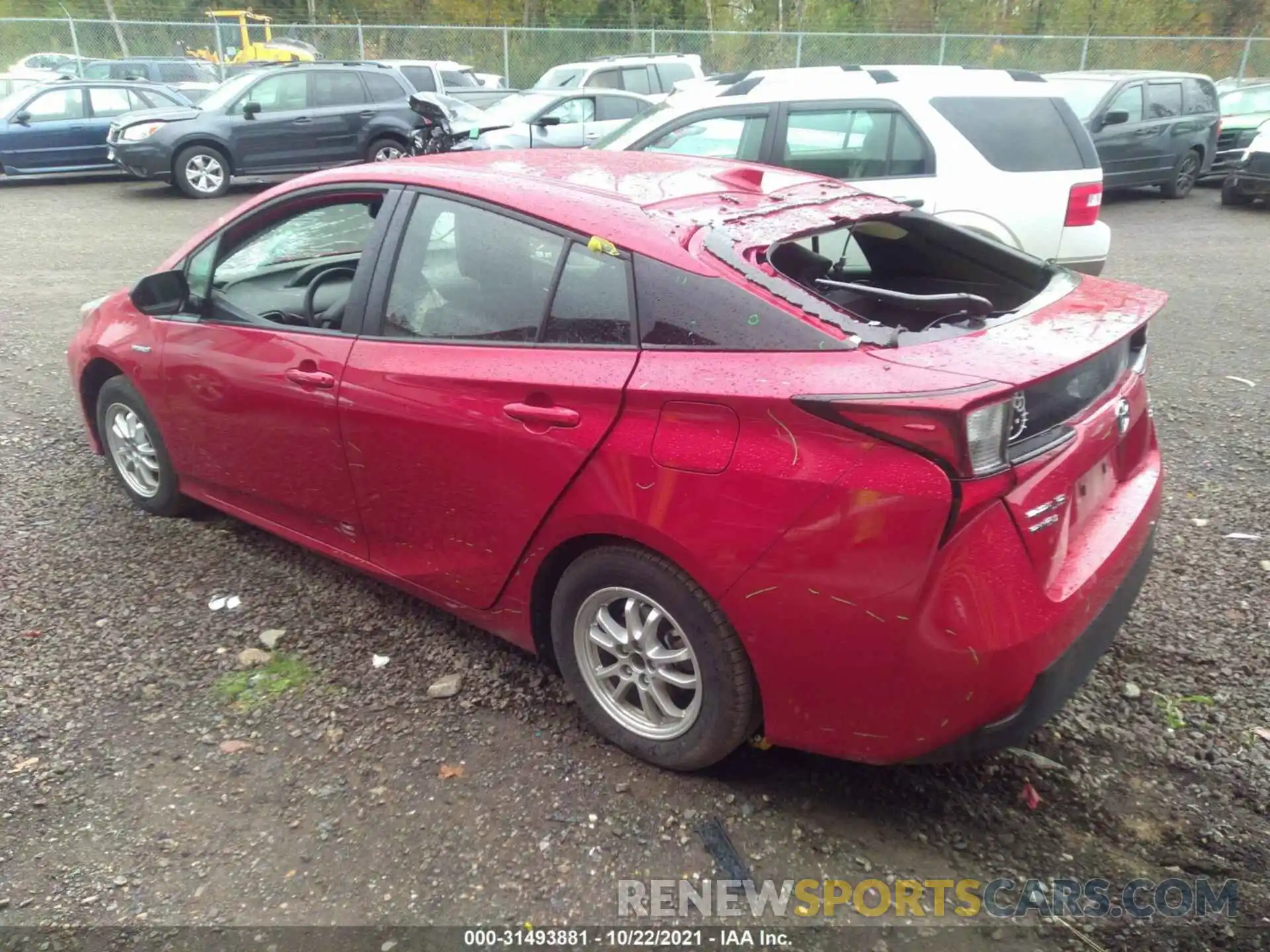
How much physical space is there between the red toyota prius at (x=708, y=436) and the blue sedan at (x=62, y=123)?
13498 millimetres

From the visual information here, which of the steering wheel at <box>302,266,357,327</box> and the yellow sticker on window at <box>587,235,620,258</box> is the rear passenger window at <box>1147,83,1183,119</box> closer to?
the steering wheel at <box>302,266,357,327</box>

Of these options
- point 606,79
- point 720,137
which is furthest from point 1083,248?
point 606,79

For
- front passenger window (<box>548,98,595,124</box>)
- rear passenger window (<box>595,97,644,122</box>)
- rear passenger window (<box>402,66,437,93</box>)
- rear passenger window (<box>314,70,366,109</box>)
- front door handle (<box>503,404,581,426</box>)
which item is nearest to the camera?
front door handle (<box>503,404,581,426</box>)

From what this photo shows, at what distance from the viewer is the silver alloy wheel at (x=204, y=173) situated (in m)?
13.9

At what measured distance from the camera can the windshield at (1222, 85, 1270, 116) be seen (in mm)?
16547

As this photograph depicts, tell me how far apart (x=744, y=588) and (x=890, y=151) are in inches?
199

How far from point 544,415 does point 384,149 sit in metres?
13.9

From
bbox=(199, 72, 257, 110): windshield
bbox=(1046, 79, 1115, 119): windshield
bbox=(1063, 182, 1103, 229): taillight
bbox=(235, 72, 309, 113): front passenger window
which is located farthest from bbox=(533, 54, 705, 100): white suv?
bbox=(1063, 182, 1103, 229): taillight

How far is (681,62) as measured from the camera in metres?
17.2

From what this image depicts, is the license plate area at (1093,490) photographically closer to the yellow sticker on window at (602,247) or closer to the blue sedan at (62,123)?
the yellow sticker on window at (602,247)

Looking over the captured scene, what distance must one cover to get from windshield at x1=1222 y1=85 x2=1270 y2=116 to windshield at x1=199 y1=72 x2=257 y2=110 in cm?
1557

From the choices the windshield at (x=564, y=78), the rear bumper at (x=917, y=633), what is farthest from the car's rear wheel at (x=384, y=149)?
the rear bumper at (x=917, y=633)

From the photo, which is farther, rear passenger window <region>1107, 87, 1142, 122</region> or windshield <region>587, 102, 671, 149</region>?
rear passenger window <region>1107, 87, 1142, 122</region>

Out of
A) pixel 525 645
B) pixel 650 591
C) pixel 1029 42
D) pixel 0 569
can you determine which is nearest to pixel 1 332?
pixel 0 569
